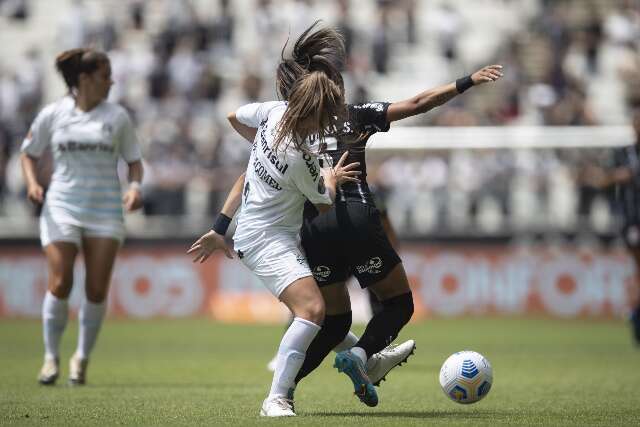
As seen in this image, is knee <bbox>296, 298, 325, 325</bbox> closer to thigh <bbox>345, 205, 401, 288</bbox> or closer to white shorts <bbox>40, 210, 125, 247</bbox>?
thigh <bbox>345, 205, 401, 288</bbox>

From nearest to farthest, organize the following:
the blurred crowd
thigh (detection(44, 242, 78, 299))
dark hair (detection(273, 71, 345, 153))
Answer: dark hair (detection(273, 71, 345, 153)) < thigh (detection(44, 242, 78, 299)) < the blurred crowd

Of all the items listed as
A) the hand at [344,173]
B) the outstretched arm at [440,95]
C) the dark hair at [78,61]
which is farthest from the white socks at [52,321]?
the outstretched arm at [440,95]

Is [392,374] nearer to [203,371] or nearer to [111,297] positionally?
[203,371]

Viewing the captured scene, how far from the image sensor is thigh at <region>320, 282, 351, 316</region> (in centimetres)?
773

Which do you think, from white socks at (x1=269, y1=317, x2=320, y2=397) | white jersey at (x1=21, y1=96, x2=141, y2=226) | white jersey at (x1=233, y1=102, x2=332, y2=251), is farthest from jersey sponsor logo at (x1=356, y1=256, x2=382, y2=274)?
white jersey at (x1=21, y1=96, x2=141, y2=226)

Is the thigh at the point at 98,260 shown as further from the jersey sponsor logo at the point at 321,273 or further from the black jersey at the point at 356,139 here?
the black jersey at the point at 356,139

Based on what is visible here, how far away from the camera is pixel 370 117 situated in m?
7.36

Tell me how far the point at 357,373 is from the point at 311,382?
346 cm

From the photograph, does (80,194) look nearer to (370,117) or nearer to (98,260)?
(98,260)

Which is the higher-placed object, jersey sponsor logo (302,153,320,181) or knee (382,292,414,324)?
jersey sponsor logo (302,153,320,181)

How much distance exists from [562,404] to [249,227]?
2.59m

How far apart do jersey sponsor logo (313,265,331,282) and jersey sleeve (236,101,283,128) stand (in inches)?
37.6

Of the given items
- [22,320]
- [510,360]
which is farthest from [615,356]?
[22,320]

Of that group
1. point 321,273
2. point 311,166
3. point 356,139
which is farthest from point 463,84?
point 321,273
